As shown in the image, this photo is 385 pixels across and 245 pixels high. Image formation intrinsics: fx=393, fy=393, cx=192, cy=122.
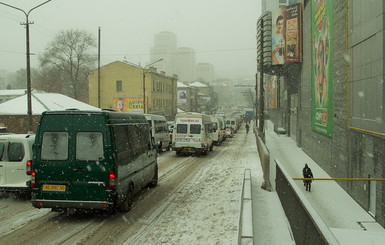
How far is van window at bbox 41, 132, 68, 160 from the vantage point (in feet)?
27.2

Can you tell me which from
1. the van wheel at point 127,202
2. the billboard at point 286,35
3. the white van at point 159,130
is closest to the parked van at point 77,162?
the van wheel at point 127,202

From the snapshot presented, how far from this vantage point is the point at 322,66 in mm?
24000

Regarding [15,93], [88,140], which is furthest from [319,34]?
[15,93]

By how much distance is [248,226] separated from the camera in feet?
20.9

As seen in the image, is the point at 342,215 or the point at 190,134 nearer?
the point at 342,215

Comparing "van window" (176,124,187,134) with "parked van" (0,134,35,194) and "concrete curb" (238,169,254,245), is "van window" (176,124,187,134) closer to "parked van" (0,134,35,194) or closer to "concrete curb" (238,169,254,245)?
"parked van" (0,134,35,194)

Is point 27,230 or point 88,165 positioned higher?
Answer: point 88,165

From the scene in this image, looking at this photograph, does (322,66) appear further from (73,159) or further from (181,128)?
(73,159)

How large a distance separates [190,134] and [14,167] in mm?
14046

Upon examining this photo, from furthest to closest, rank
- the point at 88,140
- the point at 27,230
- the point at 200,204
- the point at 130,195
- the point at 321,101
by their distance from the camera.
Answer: the point at 321,101 → the point at 200,204 → the point at 130,195 → the point at 88,140 → the point at 27,230

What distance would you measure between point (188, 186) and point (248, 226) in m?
6.63

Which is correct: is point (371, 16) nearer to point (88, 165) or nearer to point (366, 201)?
point (366, 201)

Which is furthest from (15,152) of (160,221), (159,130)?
(159,130)

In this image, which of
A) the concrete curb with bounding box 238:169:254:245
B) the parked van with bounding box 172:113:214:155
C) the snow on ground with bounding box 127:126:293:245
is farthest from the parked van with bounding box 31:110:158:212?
the parked van with bounding box 172:113:214:155
